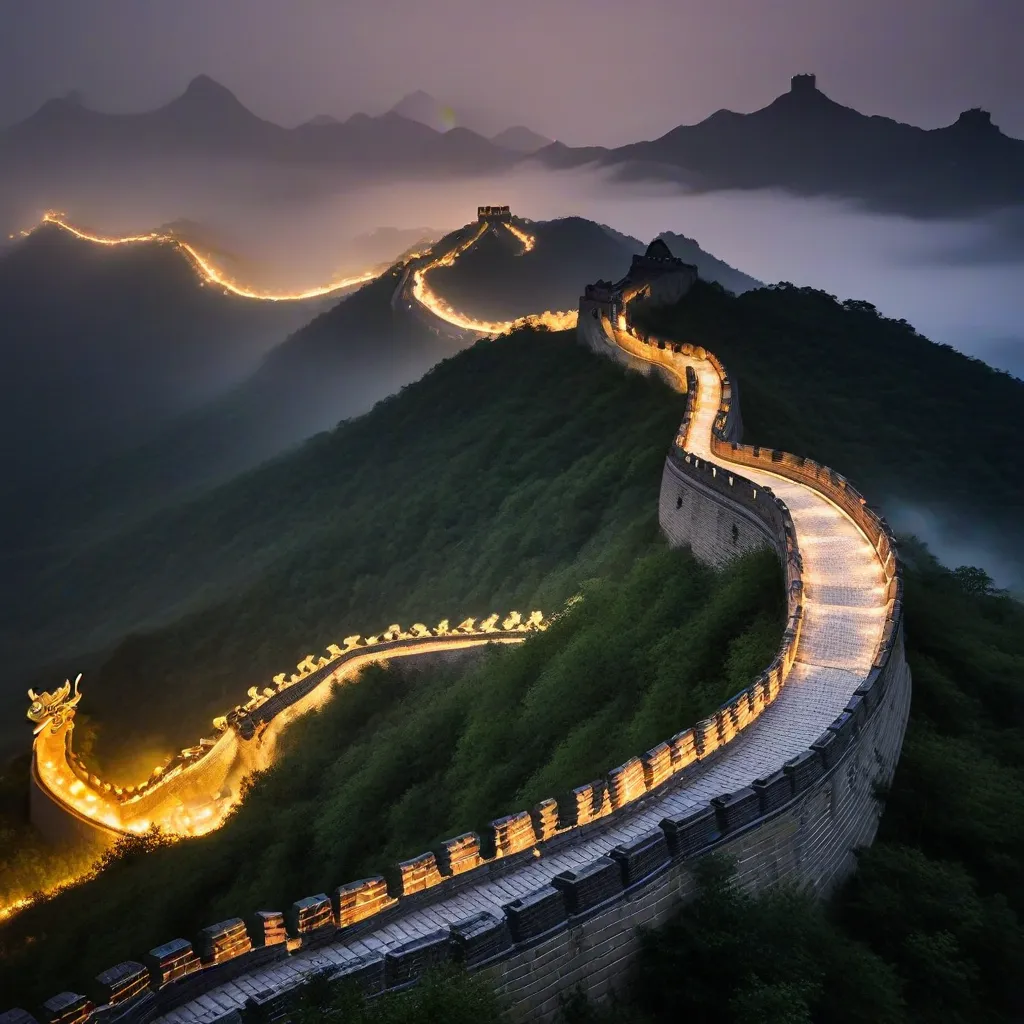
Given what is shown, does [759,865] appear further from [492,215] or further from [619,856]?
[492,215]

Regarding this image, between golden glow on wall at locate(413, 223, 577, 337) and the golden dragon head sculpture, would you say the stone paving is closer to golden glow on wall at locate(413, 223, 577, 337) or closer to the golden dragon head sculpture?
the golden dragon head sculpture

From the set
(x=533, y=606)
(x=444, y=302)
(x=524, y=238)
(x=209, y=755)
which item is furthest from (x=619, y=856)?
(x=524, y=238)

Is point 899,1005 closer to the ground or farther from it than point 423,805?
closer to the ground

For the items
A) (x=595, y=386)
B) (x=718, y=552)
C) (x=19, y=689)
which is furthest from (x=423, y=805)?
(x=19, y=689)

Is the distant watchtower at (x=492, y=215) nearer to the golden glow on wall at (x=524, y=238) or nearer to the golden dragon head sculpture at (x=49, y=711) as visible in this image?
the golden glow on wall at (x=524, y=238)

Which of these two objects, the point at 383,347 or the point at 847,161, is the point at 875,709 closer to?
the point at 383,347

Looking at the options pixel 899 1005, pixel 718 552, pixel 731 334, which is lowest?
pixel 899 1005
